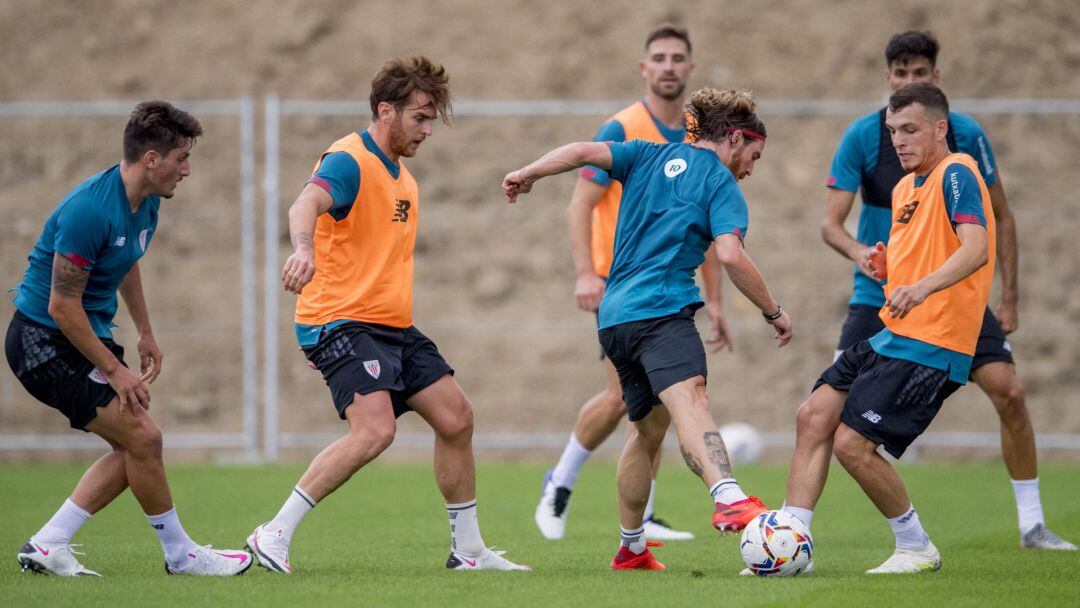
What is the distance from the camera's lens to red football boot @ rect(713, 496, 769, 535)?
16.3 feet

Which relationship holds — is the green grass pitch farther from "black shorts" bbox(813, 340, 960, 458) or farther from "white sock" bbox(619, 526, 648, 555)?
"black shorts" bbox(813, 340, 960, 458)

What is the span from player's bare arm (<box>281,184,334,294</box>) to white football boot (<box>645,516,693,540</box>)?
2914 millimetres

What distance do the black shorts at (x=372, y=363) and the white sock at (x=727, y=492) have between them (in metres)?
1.39

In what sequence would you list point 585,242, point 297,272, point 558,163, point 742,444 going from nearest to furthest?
point 297,272, point 558,163, point 585,242, point 742,444

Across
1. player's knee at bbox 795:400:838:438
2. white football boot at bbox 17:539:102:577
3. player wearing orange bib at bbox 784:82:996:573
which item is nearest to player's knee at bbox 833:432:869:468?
player wearing orange bib at bbox 784:82:996:573

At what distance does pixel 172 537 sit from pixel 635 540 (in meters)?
2.01

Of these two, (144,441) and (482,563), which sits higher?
(144,441)

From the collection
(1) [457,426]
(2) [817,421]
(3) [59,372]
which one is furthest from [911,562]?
(3) [59,372]

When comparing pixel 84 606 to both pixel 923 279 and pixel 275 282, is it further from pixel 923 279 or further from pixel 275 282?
pixel 275 282

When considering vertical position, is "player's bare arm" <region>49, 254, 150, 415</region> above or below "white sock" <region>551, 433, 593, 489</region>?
above

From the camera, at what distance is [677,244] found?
547 cm

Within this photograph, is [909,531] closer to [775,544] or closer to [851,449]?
[851,449]

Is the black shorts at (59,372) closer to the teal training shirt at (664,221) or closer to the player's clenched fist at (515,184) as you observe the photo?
the player's clenched fist at (515,184)

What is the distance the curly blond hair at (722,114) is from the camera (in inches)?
215
